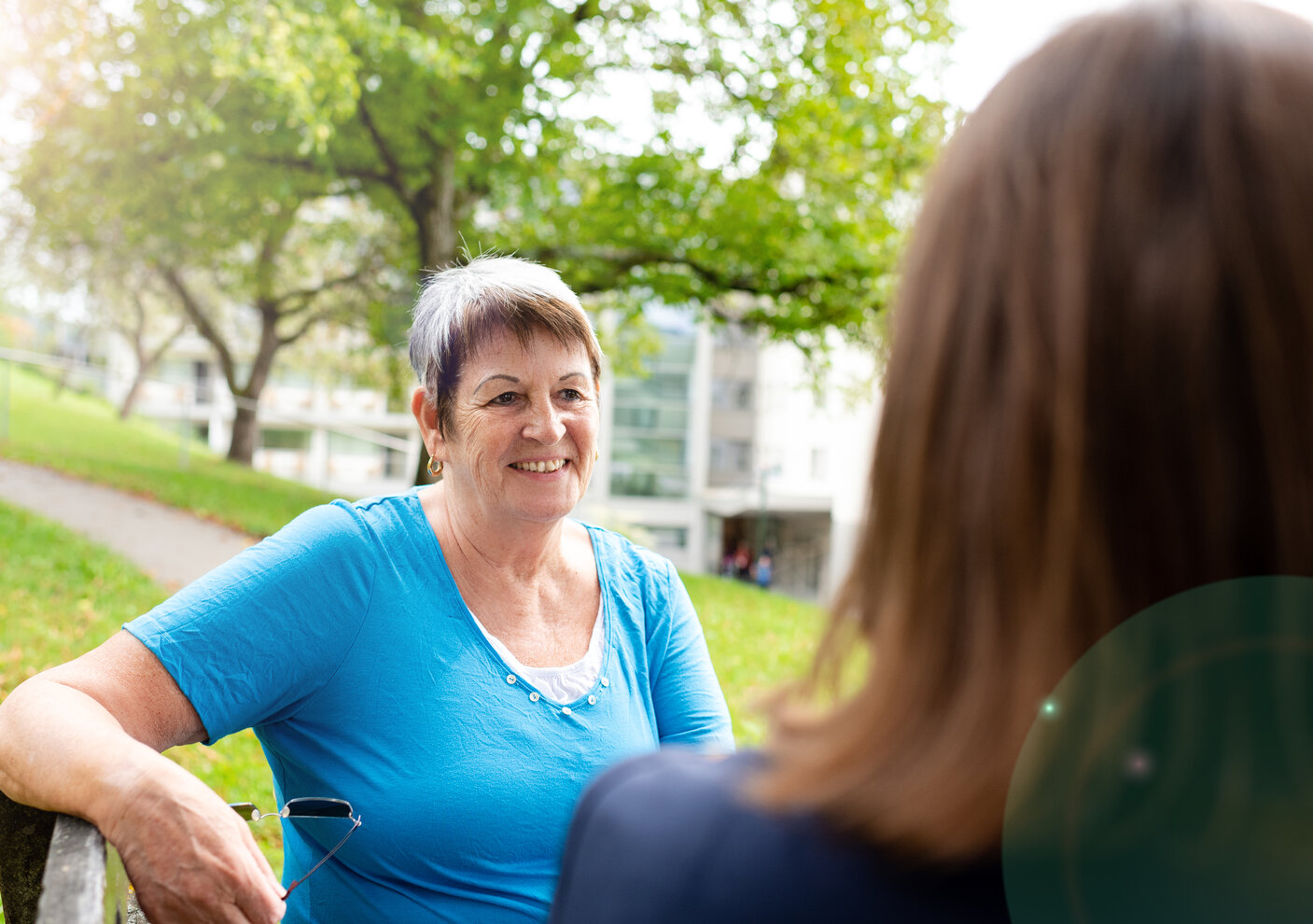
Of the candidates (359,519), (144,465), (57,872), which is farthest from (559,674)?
(144,465)

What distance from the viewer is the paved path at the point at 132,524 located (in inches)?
341

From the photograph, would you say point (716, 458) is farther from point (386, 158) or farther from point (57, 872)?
point (57, 872)

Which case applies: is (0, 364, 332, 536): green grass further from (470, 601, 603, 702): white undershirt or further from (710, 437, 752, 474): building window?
(710, 437, 752, 474): building window

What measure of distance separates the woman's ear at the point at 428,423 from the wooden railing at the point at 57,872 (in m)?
1.12

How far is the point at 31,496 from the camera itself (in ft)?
34.4

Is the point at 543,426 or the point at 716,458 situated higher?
the point at 716,458

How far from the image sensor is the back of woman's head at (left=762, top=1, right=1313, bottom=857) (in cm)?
62

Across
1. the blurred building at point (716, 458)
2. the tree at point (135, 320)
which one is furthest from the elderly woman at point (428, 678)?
the blurred building at point (716, 458)

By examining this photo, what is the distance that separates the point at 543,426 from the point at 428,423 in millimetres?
318

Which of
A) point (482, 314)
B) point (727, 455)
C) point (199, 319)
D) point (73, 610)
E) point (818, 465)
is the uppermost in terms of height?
point (199, 319)

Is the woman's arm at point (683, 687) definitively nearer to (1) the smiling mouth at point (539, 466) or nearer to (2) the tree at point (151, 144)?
(1) the smiling mouth at point (539, 466)

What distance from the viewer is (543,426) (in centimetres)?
232

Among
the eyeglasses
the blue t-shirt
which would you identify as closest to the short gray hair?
the blue t-shirt

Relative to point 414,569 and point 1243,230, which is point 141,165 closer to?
point 414,569
